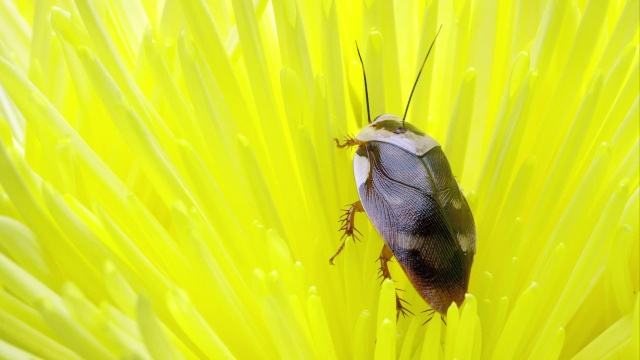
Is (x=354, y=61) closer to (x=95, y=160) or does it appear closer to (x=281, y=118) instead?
(x=281, y=118)

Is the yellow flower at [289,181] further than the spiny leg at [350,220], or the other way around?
the spiny leg at [350,220]

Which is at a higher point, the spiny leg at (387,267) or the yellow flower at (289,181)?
the yellow flower at (289,181)

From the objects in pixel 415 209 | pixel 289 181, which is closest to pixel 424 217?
pixel 415 209

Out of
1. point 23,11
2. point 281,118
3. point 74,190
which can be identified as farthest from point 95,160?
point 23,11

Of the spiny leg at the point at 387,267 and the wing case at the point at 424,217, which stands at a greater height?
the wing case at the point at 424,217
